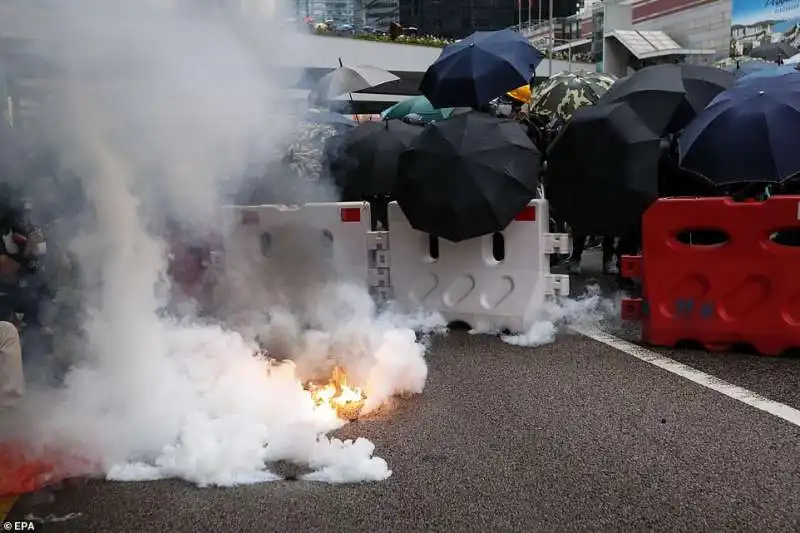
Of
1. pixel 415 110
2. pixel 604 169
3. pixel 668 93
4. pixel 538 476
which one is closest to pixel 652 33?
pixel 415 110

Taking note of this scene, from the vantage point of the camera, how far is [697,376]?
4590mm

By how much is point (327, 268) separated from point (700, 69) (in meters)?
3.91

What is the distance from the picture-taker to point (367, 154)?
7.41m

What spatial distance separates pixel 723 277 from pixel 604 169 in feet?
4.26

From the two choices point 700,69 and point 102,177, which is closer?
point 102,177

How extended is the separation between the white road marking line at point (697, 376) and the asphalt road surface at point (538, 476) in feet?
0.26

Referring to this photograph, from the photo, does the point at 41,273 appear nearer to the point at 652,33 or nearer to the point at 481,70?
the point at 481,70

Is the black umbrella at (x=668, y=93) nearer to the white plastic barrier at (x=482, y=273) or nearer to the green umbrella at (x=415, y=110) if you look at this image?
the white plastic barrier at (x=482, y=273)

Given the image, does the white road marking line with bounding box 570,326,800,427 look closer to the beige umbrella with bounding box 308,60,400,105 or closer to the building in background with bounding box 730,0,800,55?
the beige umbrella with bounding box 308,60,400,105

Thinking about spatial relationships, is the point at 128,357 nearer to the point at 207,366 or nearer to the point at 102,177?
the point at 207,366

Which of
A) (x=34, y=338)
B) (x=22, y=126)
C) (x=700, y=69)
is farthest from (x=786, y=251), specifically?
(x=34, y=338)

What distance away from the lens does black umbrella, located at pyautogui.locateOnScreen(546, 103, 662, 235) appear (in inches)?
229

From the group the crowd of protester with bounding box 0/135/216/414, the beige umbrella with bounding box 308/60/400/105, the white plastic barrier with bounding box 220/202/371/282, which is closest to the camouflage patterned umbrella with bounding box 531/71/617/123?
the beige umbrella with bounding box 308/60/400/105

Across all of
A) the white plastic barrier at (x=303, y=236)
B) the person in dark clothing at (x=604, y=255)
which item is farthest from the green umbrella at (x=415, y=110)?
the white plastic barrier at (x=303, y=236)
